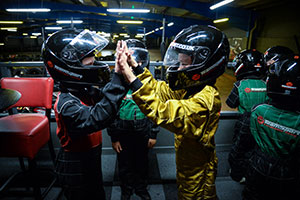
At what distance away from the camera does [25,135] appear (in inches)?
68.6

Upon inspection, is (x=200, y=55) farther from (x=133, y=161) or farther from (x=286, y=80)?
(x=133, y=161)

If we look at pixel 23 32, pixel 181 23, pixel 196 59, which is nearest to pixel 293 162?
pixel 196 59

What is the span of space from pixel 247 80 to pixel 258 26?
10471 millimetres

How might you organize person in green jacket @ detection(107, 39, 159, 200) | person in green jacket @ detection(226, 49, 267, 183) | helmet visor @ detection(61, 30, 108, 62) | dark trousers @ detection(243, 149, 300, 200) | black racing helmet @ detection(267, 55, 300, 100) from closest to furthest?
1. helmet visor @ detection(61, 30, 108, 62)
2. black racing helmet @ detection(267, 55, 300, 100)
3. dark trousers @ detection(243, 149, 300, 200)
4. person in green jacket @ detection(107, 39, 159, 200)
5. person in green jacket @ detection(226, 49, 267, 183)

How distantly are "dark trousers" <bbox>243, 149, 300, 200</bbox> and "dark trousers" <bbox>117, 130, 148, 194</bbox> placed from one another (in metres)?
1.18

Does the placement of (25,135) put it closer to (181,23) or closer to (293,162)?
(293,162)

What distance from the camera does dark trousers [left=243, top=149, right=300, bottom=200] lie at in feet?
5.15

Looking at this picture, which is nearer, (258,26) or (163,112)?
(163,112)

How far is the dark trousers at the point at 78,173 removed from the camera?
4.42 feet

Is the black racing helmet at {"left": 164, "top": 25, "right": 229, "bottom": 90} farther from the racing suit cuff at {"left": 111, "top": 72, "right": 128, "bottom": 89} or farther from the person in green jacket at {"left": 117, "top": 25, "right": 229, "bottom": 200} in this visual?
the racing suit cuff at {"left": 111, "top": 72, "right": 128, "bottom": 89}

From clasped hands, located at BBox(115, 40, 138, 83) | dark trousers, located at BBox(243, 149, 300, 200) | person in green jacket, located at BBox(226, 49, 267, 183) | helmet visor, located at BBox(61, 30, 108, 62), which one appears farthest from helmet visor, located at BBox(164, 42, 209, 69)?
person in green jacket, located at BBox(226, 49, 267, 183)

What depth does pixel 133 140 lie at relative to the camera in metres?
2.10

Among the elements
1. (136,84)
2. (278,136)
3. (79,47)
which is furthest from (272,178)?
(79,47)

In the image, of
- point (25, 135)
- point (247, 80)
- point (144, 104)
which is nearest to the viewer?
point (144, 104)
